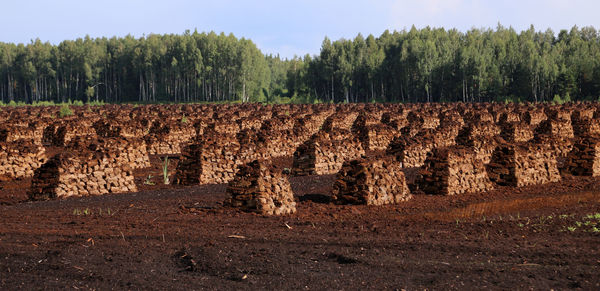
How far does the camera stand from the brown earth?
7.63 m

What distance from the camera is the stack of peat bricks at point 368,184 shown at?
42.2 feet

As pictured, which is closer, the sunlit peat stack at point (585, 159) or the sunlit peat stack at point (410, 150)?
the sunlit peat stack at point (585, 159)

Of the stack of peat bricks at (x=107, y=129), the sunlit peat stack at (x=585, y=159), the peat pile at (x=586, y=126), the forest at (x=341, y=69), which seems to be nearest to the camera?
the sunlit peat stack at (x=585, y=159)

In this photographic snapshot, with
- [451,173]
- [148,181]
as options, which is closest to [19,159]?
[148,181]

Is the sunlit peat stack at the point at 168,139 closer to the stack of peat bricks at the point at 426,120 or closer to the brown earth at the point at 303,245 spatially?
the brown earth at the point at 303,245

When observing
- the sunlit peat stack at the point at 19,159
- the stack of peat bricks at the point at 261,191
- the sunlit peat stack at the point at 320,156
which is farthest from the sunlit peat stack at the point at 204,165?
the sunlit peat stack at the point at 19,159

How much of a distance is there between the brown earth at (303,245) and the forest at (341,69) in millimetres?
72750

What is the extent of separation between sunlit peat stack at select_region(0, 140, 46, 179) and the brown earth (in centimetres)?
588

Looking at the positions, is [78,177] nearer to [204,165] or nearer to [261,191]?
[204,165]

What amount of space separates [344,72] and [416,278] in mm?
102258

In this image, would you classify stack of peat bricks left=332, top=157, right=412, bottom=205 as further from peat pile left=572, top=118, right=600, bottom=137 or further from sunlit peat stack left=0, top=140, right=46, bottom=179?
peat pile left=572, top=118, right=600, bottom=137

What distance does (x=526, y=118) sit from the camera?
1501 inches

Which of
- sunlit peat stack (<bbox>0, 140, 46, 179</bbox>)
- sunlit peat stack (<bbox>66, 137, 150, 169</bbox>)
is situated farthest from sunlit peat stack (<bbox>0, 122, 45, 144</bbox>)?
sunlit peat stack (<bbox>66, 137, 150, 169</bbox>)

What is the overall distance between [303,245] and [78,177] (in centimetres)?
764
